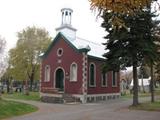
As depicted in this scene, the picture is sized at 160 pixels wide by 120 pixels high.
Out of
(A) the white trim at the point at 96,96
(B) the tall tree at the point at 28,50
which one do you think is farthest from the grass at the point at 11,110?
(B) the tall tree at the point at 28,50

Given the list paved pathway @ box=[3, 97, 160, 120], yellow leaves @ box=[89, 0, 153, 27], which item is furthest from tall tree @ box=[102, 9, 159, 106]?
yellow leaves @ box=[89, 0, 153, 27]

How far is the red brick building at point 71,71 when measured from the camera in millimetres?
34312

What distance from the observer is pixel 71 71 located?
117 feet

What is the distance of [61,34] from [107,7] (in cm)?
3019

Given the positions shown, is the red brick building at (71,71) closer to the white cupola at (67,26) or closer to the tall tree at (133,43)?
the white cupola at (67,26)

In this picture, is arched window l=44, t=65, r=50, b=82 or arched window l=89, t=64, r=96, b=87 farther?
arched window l=44, t=65, r=50, b=82

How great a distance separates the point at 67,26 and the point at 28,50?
11.1m

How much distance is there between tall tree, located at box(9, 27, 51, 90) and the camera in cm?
4781

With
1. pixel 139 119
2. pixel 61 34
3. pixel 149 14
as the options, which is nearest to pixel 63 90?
pixel 61 34

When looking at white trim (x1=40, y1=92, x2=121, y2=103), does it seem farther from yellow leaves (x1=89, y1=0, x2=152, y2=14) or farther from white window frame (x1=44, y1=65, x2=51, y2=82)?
yellow leaves (x1=89, y1=0, x2=152, y2=14)

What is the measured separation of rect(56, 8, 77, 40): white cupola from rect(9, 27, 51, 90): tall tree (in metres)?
10.1

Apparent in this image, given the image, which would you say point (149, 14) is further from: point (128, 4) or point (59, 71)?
point (128, 4)

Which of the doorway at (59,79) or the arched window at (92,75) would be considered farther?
the doorway at (59,79)

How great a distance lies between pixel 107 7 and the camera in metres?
7.08
